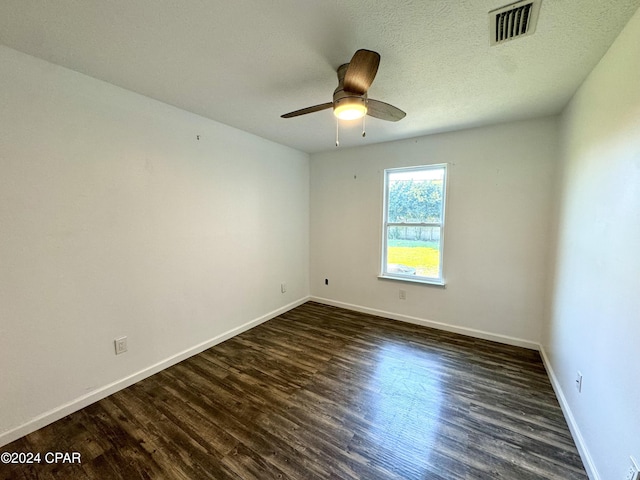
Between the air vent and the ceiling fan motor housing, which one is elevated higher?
the air vent

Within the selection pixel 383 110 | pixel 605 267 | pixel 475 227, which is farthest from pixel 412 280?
pixel 383 110

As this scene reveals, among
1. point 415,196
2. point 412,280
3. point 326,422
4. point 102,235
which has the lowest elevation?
point 326,422

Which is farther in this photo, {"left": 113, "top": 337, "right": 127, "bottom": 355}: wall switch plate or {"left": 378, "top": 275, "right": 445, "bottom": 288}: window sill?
{"left": 378, "top": 275, "right": 445, "bottom": 288}: window sill

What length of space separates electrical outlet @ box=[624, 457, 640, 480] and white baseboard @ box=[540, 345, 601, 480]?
0.35 meters

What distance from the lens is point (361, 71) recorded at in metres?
1.47

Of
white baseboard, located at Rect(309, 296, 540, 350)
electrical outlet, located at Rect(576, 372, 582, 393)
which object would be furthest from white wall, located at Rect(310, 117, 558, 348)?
electrical outlet, located at Rect(576, 372, 582, 393)

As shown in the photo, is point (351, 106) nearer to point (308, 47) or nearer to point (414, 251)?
point (308, 47)

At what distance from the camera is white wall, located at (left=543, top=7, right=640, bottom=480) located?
1199 millimetres

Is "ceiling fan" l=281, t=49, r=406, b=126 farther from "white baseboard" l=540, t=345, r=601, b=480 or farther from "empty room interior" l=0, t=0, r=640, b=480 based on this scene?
"white baseboard" l=540, t=345, r=601, b=480

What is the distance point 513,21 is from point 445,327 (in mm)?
3029

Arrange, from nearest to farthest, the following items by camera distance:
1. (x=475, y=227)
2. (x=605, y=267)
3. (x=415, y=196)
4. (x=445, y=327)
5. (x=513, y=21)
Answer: (x=513, y=21)
(x=605, y=267)
(x=475, y=227)
(x=445, y=327)
(x=415, y=196)

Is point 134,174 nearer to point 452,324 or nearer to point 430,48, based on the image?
point 430,48

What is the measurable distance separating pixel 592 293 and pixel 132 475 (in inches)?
114

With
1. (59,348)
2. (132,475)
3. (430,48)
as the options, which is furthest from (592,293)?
(59,348)
